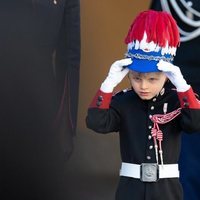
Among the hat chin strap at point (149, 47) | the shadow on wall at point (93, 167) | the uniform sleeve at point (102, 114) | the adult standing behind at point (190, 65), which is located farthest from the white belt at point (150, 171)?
the shadow on wall at point (93, 167)

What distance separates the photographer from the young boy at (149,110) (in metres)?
1.98

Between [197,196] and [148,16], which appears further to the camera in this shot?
[197,196]

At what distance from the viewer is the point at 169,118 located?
6.68ft

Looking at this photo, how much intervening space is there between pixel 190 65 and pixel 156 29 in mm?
724

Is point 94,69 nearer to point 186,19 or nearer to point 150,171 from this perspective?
point 186,19

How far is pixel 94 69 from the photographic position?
274 cm

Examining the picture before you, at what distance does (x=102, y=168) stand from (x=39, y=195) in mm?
333

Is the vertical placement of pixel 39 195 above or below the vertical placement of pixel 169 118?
below

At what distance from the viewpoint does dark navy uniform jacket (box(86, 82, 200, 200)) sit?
203 cm

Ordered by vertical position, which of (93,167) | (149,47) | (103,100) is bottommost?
(93,167)

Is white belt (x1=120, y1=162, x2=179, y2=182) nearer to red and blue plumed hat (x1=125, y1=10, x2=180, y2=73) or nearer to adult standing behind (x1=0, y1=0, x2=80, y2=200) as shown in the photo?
red and blue plumed hat (x1=125, y1=10, x2=180, y2=73)

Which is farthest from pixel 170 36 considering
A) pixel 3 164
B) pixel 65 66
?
pixel 3 164

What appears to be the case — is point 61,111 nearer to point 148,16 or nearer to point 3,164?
point 3,164

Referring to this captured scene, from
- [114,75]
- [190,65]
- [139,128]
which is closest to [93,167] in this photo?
[190,65]
